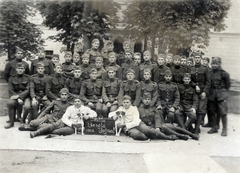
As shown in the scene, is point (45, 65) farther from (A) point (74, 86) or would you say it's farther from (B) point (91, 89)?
(B) point (91, 89)

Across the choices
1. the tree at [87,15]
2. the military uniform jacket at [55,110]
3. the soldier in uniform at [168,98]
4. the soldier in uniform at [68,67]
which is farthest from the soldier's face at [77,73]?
the tree at [87,15]

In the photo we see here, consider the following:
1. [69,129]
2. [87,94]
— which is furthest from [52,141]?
[87,94]

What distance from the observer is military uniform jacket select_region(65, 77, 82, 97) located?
21.4 ft

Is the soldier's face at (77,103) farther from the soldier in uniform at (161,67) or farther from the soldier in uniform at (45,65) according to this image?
the soldier in uniform at (161,67)

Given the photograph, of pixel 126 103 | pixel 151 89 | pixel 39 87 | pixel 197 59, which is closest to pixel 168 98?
pixel 151 89

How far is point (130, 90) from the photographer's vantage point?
634 cm

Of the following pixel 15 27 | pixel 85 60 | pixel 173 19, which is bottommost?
pixel 85 60

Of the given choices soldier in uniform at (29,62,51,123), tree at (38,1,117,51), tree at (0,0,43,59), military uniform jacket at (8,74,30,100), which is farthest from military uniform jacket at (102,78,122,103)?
tree at (0,0,43,59)

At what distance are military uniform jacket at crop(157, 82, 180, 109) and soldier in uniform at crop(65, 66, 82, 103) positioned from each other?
5.66 ft

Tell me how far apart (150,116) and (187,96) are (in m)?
0.99

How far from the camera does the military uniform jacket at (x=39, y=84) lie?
21.1 ft

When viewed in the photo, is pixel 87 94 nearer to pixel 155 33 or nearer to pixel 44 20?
pixel 155 33

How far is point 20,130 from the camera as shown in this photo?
5879 mm

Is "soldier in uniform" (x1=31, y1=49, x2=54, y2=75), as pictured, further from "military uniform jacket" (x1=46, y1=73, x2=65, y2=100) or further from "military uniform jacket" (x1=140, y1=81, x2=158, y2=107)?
"military uniform jacket" (x1=140, y1=81, x2=158, y2=107)
